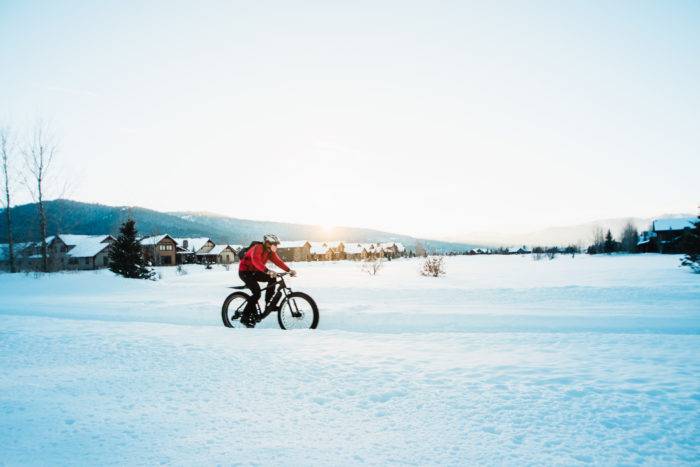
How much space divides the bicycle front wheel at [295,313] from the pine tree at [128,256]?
83.0 ft

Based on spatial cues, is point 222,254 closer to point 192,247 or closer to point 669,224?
point 192,247

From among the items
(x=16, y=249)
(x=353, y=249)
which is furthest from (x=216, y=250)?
(x=16, y=249)

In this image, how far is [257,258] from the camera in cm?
903

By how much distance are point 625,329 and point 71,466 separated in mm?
9836

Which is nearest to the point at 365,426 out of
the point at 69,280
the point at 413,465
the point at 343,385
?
the point at 413,465

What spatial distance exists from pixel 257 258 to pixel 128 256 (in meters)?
25.4

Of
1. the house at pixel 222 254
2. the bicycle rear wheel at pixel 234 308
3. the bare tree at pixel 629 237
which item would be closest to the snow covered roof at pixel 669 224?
the bare tree at pixel 629 237

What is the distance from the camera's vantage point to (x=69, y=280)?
74.8ft

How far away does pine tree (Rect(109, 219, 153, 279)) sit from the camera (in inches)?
1181

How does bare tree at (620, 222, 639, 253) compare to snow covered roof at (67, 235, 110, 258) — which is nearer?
snow covered roof at (67, 235, 110, 258)

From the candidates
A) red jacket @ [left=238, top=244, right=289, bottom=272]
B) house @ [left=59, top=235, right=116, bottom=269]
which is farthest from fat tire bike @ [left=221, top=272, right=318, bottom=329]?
house @ [left=59, top=235, right=116, bottom=269]

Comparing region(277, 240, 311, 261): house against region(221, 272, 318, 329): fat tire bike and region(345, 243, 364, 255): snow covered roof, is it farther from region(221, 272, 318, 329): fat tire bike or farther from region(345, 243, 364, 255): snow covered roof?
region(221, 272, 318, 329): fat tire bike

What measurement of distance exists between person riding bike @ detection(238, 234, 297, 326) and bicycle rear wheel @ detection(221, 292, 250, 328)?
1.08 ft

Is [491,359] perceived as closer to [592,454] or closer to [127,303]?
[592,454]
